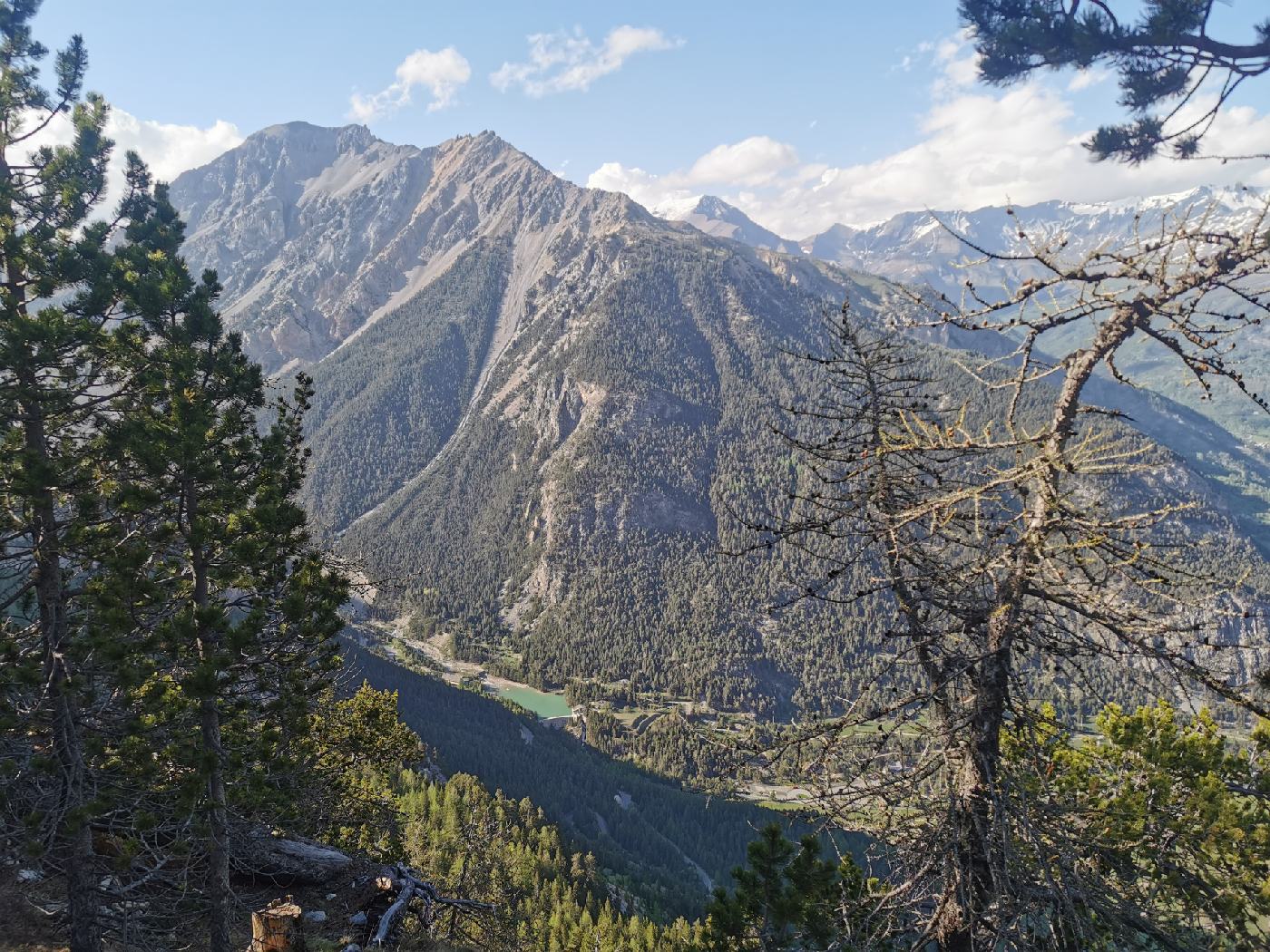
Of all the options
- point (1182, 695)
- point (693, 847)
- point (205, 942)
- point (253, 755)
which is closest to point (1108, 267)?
point (1182, 695)

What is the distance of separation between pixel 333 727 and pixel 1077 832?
27.5 meters

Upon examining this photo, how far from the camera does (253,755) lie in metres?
17.5

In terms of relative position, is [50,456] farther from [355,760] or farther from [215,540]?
[355,760]

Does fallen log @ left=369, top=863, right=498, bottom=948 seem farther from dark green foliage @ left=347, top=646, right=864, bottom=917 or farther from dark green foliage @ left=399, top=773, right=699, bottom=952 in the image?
dark green foliage @ left=347, top=646, right=864, bottom=917

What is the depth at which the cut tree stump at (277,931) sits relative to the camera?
595 inches

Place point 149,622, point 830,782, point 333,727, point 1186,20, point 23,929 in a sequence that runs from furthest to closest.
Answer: point 333,727, point 23,929, point 149,622, point 1186,20, point 830,782

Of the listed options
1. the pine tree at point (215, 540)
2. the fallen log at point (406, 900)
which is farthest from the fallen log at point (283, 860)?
the fallen log at point (406, 900)

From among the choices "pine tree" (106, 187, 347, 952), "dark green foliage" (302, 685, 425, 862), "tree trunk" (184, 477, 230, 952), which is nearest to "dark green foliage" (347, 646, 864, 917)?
"dark green foliage" (302, 685, 425, 862)

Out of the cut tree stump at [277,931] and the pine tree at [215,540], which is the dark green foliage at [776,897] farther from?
the pine tree at [215,540]

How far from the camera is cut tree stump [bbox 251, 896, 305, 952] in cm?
1512

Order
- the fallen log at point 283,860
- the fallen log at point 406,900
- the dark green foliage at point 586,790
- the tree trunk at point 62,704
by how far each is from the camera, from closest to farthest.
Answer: the tree trunk at point 62,704, the fallen log at point 406,900, the fallen log at point 283,860, the dark green foliage at point 586,790

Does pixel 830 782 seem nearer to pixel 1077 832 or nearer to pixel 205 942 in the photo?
pixel 1077 832

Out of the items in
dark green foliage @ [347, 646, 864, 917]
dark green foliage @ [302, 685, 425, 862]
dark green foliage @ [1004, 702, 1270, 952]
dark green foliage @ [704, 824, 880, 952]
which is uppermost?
dark green foliage @ [1004, 702, 1270, 952]

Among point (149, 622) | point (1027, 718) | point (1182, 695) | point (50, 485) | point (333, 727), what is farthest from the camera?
point (333, 727)
